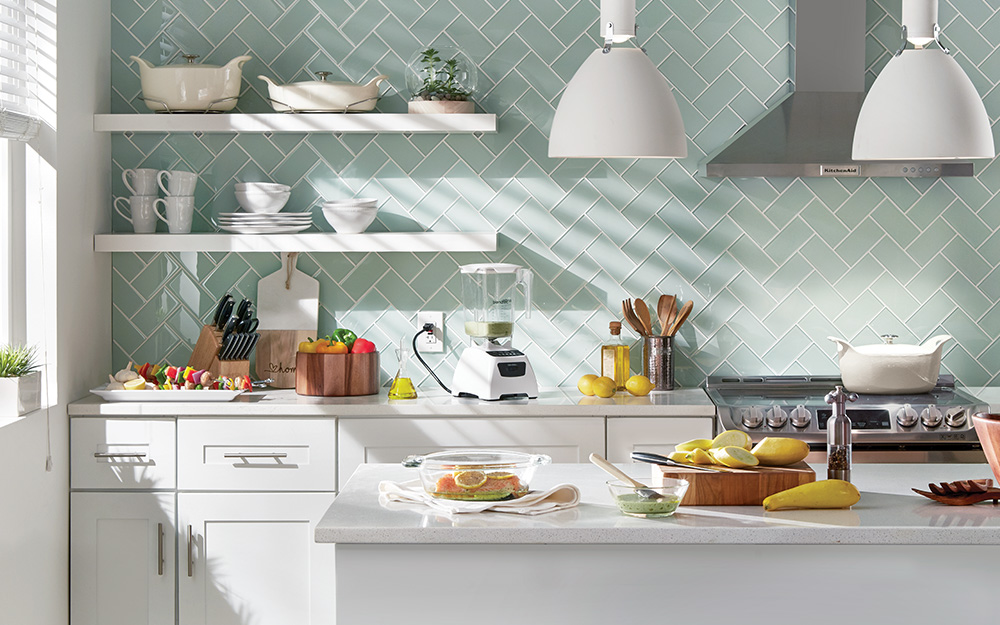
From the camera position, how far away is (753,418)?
3.34 m

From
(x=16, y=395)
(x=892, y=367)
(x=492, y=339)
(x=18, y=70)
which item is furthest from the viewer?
(x=492, y=339)

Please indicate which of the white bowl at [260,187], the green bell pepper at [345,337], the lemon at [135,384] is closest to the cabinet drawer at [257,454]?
the lemon at [135,384]

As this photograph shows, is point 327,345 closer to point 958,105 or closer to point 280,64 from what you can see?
point 280,64

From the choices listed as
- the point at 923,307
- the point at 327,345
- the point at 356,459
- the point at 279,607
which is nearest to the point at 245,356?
the point at 327,345

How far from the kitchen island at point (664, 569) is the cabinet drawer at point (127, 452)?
1702 millimetres

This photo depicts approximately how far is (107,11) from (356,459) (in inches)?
78.8

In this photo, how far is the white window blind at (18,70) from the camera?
310 cm

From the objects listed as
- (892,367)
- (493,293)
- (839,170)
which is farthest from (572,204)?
(892,367)

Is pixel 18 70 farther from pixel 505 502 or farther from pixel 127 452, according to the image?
pixel 505 502

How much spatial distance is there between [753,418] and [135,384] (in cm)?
213

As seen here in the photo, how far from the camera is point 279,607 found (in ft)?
11.2

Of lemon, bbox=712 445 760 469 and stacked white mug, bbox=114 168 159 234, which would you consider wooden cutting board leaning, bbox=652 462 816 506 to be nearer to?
lemon, bbox=712 445 760 469

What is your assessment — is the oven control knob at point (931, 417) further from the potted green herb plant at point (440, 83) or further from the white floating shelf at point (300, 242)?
the potted green herb plant at point (440, 83)

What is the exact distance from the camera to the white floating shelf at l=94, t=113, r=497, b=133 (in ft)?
12.0
